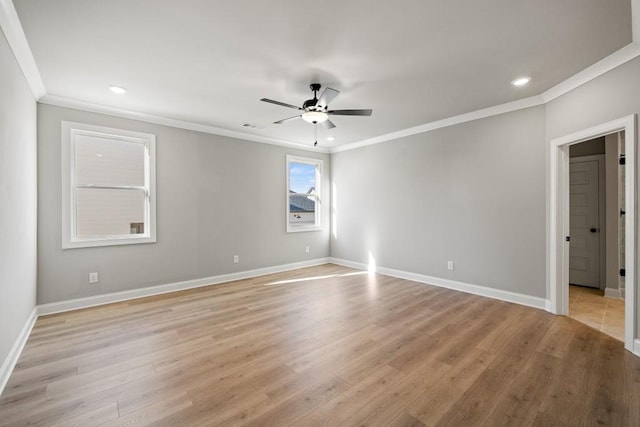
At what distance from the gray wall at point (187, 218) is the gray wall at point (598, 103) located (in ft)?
14.0

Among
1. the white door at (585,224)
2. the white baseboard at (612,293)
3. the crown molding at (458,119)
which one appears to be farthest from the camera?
the white door at (585,224)

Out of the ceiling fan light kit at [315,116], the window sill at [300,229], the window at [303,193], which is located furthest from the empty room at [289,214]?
the window at [303,193]

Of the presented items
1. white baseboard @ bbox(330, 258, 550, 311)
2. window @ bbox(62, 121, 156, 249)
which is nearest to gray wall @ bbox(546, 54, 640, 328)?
white baseboard @ bbox(330, 258, 550, 311)

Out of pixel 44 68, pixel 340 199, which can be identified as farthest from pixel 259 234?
pixel 44 68

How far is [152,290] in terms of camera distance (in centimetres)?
428

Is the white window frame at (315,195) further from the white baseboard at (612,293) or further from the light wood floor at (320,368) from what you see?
the white baseboard at (612,293)

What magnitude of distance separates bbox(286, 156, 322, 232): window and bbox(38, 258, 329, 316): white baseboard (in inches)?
36.4

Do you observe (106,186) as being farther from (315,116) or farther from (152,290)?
(315,116)

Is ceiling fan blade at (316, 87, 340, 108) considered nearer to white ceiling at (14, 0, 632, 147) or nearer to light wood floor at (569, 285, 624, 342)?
white ceiling at (14, 0, 632, 147)

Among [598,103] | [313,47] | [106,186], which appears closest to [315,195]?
[106,186]

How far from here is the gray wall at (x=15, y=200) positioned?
7.18ft

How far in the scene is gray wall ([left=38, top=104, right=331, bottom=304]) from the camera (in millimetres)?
3559

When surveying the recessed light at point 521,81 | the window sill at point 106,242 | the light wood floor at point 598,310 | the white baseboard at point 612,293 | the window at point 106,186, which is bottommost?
the light wood floor at point 598,310

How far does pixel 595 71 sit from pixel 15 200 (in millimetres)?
5622
